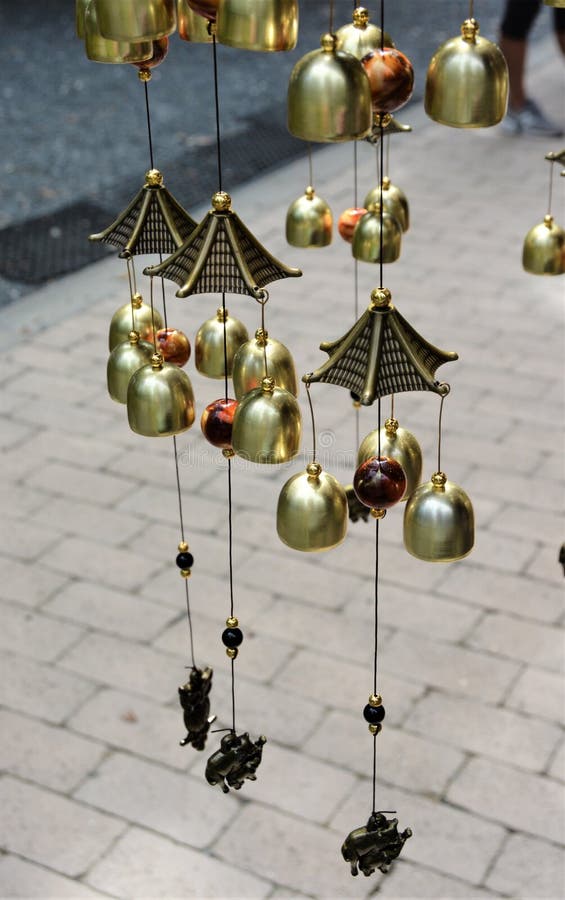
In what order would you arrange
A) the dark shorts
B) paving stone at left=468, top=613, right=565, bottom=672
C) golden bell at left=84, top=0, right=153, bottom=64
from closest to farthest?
golden bell at left=84, top=0, right=153, bottom=64
paving stone at left=468, top=613, right=565, bottom=672
the dark shorts

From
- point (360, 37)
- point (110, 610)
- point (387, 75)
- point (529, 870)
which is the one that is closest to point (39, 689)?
point (110, 610)

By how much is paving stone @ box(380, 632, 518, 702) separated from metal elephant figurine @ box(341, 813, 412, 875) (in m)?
A: 1.80

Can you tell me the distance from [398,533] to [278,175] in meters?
4.13

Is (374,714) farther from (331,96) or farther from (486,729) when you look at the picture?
(486,729)

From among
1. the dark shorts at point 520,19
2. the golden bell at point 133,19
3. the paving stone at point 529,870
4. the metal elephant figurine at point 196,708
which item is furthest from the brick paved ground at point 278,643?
the dark shorts at point 520,19

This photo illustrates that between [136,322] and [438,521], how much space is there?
2.23 ft

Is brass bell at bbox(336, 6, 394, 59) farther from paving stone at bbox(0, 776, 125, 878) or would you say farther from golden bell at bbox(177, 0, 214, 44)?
paving stone at bbox(0, 776, 125, 878)

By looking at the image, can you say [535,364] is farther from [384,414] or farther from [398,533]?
[398,533]

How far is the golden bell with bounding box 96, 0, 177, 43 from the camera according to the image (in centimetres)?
153

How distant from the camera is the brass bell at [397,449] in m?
1.78

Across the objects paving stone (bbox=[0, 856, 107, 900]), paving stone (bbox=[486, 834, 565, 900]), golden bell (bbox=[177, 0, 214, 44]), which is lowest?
paving stone (bbox=[486, 834, 565, 900])

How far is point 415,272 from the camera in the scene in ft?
21.5

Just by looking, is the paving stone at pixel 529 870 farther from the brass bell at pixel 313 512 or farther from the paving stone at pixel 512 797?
the brass bell at pixel 313 512

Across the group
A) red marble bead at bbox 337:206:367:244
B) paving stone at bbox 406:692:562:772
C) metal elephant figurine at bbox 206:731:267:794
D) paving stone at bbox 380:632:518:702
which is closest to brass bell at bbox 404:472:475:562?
metal elephant figurine at bbox 206:731:267:794
